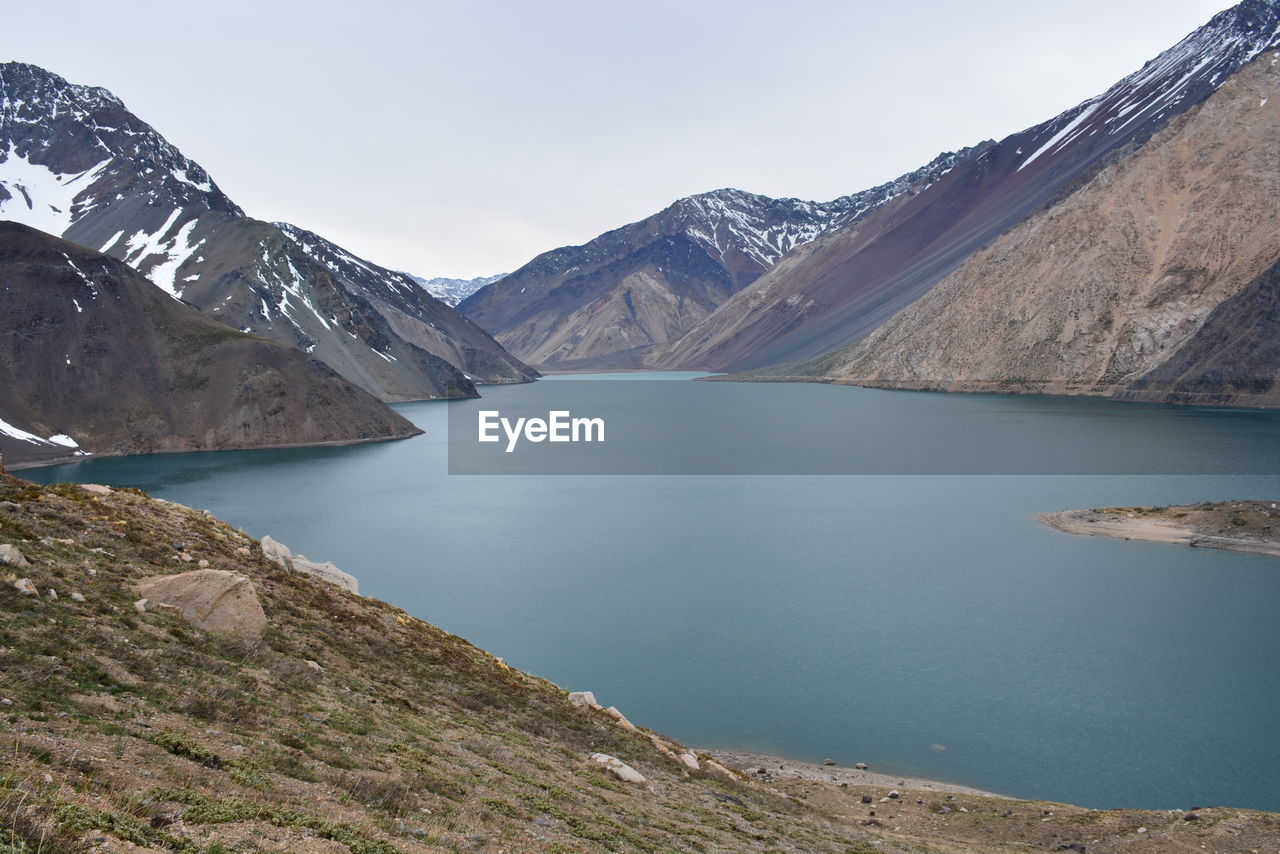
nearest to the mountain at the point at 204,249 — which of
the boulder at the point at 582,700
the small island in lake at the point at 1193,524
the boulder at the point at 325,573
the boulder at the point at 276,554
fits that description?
the small island in lake at the point at 1193,524

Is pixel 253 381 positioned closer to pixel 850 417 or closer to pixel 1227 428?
pixel 850 417

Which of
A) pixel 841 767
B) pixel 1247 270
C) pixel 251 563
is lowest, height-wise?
pixel 841 767

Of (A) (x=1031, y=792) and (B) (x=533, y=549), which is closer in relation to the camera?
(A) (x=1031, y=792)

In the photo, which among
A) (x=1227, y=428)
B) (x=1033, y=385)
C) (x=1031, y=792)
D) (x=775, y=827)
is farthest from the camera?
Result: (x=1033, y=385)

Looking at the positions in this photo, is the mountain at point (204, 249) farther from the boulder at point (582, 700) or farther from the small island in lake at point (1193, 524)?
the boulder at point (582, 700)

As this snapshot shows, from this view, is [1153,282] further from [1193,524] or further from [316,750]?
[316,750]

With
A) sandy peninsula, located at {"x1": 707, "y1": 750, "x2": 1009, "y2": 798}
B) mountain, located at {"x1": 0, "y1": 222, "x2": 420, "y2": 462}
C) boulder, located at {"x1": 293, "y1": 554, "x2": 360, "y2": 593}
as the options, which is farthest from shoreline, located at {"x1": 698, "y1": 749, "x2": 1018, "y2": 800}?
mountain, located at {"x1": 0, "y1": 222, "x2": 420, "y2": 462}

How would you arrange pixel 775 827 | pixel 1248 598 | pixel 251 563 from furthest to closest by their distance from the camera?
1. pixel 1248 598
2. pixel 251 563
3. pixel 775 827

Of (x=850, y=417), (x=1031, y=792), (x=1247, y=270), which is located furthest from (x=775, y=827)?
(x=1247, y=270)
